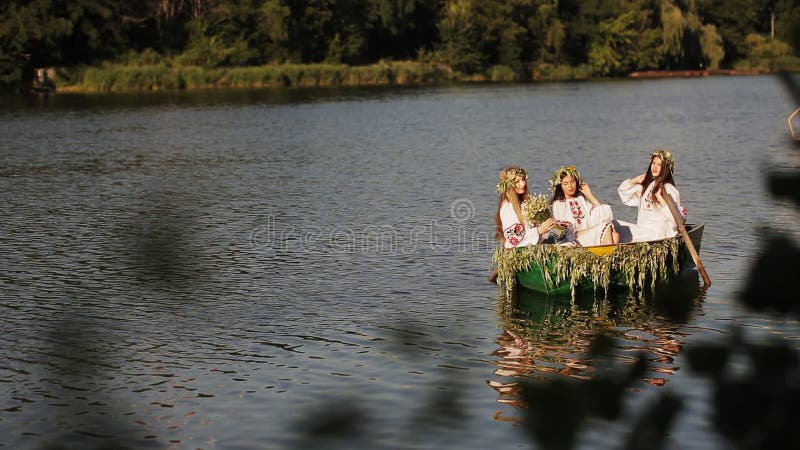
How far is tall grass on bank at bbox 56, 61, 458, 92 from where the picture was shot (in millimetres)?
80625

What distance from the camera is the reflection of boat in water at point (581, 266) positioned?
13930mm

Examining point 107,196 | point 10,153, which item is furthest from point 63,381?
point 10,153

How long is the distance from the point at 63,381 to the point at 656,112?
178 ft

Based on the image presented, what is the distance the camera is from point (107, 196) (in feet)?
89.0

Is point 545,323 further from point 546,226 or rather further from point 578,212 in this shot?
point 578,212

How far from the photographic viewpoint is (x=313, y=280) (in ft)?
52.2

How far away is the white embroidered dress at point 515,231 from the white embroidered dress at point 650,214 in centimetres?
166

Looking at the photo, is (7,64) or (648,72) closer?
(7,64)

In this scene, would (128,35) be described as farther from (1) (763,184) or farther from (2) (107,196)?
(1) (763,184)

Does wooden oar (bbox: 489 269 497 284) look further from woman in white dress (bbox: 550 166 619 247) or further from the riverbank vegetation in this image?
the riverbank vegetation

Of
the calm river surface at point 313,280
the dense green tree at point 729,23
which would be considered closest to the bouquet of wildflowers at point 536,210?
the calm river surface at point 313,280

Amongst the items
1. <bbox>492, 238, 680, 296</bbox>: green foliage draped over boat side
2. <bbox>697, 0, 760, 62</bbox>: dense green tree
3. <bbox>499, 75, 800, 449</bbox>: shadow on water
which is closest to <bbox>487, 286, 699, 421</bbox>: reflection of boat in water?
<bbox>492, 238, 680, 296</bbox>: green foliage draped over boat side

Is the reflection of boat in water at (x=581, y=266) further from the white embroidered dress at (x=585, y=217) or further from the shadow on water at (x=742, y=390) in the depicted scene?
the shadow on water at (x=742, y=390)

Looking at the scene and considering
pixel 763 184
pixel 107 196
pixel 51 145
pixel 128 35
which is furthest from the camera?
pixel 128 35
